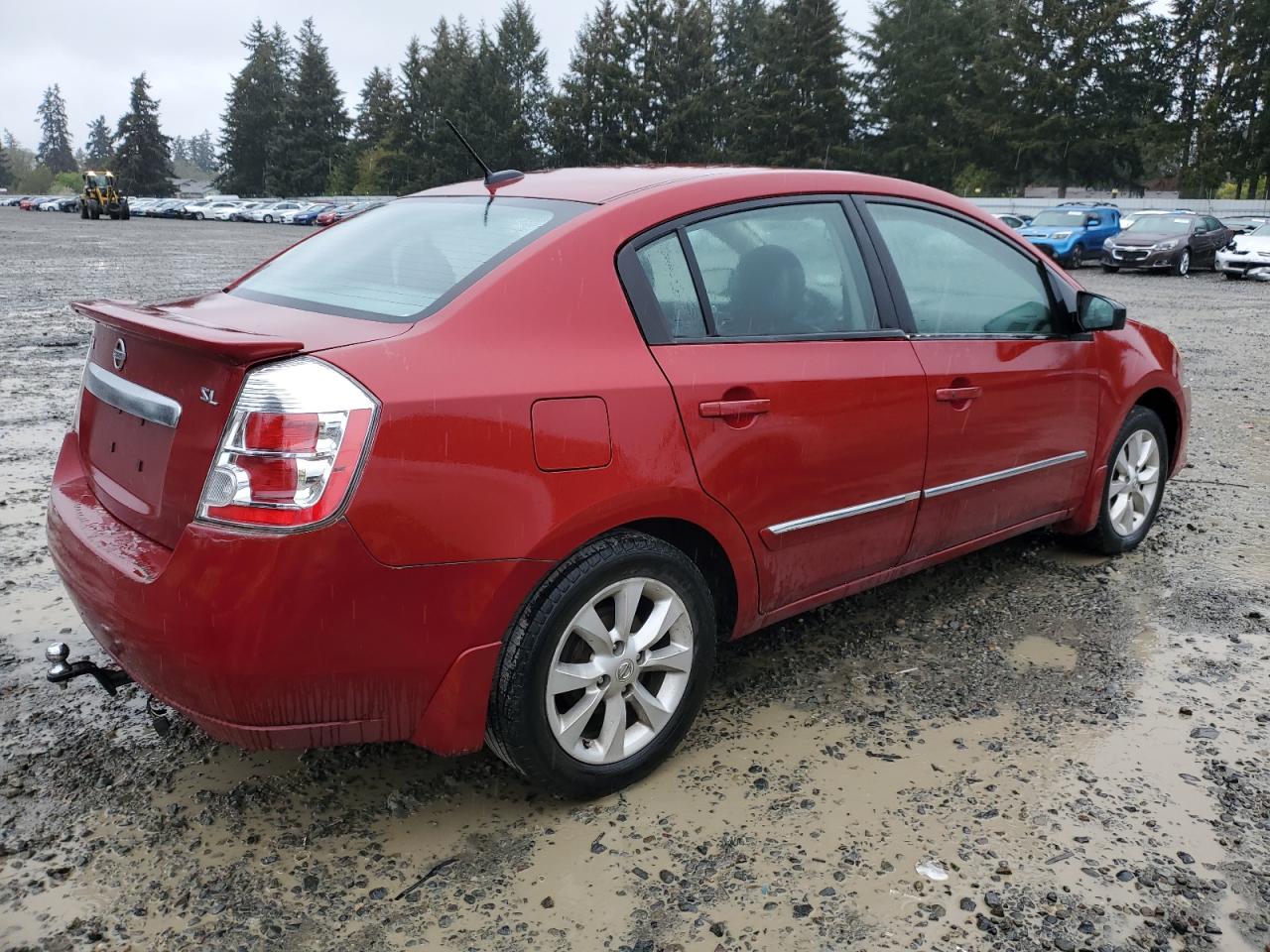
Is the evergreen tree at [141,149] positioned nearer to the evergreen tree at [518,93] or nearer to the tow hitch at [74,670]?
the evergreen tree at [518,93]

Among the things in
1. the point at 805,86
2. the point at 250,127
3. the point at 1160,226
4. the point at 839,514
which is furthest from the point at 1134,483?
the point at 250,127

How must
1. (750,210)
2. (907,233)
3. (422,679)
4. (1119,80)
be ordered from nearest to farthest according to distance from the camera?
(422,679)
(750,210)
(907,233)
(1119,80)

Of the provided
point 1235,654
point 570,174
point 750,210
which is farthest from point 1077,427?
point 570,174

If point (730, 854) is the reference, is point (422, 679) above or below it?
above

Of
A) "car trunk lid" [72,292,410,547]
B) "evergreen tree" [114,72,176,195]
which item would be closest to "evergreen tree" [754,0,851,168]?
"evergreen tree" [114,72,176,195]

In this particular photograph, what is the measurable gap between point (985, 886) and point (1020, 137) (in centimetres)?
6359

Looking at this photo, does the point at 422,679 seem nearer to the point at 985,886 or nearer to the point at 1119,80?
the point at 985,886

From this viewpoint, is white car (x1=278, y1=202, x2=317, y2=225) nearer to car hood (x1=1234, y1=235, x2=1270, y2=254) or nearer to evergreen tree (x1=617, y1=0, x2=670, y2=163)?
evergreen tree (x1=617, y1=0, x2=670, y2=163)

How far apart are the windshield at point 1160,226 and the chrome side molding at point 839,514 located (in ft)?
77.0

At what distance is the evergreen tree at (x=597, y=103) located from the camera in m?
70.4

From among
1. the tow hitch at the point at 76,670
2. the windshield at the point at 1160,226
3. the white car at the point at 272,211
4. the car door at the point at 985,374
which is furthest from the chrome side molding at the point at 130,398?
the white car at the point at 272,211

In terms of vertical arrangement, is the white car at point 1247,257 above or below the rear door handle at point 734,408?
above

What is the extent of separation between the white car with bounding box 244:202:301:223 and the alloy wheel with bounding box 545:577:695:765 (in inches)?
2425

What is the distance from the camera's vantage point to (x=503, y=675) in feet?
8.46
